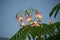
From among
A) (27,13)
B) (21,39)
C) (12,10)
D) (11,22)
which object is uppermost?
(12,10)

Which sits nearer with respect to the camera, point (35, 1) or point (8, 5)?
point (35, 1)

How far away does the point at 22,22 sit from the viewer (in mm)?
646

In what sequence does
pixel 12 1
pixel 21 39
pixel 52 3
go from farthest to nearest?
1. pixel 12 1
2. pixel 52 3
3. pixel 21 39

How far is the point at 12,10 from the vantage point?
3316mm

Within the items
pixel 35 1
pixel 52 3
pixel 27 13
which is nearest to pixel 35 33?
pixel 27 13

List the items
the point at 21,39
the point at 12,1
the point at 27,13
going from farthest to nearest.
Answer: the point at 12,1, the point at 27,13, the point at 21,39

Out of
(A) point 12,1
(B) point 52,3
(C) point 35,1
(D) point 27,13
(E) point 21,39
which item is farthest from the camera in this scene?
(A) point 12,1

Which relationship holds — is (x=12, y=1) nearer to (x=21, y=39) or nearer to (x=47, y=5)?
(x=47, y=5)

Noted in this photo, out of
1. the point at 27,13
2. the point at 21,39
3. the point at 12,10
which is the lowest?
the point at 21,39

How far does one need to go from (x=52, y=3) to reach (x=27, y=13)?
211 centimetres

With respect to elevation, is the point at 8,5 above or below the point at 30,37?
above

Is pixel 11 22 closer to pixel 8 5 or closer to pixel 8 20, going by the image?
pixel 8 20

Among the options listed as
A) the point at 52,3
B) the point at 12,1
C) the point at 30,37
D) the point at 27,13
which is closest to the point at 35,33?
the point at 30,37

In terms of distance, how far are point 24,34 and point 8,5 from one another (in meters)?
2.83
